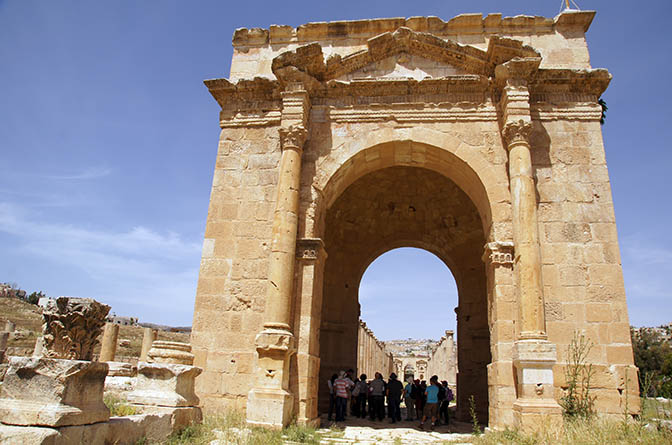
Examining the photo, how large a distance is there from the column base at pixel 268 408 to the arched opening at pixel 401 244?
18.3 ft

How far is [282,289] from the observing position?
7812 millimetres

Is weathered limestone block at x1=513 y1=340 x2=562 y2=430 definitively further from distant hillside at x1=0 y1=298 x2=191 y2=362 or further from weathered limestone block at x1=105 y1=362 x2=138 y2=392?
distant hillside at x1=0 y1=298 x2=191 y2=362

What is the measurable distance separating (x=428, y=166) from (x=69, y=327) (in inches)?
286

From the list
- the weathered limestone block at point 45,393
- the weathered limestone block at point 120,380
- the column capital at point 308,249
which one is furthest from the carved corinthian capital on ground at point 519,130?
the weathered limestone block at point 120,380

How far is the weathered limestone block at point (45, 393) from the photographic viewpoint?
354 cm

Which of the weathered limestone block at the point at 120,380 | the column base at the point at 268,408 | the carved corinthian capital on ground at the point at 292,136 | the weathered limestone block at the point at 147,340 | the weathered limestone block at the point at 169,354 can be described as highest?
the carved corinthian capital on ground at the point at 292,136

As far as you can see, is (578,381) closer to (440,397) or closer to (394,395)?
(440,397)

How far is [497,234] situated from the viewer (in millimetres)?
8047

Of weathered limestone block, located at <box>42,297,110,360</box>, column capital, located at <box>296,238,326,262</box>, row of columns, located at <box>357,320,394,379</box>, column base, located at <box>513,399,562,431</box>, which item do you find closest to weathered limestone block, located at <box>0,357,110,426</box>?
weathered limestone block, located at <box>42,297,110,360</box>

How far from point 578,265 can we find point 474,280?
18.3 ft

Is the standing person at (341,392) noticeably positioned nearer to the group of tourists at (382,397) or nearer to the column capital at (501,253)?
the group of tourists at (382,397)

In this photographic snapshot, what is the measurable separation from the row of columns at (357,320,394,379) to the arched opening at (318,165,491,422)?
8.71 feet

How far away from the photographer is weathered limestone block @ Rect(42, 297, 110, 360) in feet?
13.3

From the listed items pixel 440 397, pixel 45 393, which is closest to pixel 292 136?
pixel 45 393
